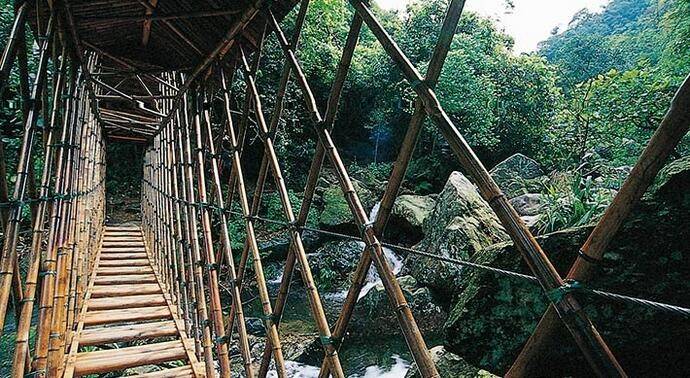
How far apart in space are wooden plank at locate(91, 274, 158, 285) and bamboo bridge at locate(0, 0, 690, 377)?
0.05 ft

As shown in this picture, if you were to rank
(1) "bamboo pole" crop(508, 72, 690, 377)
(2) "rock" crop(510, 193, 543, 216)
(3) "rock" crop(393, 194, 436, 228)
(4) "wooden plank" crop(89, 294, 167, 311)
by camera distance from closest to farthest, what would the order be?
(1) "bamboo pole" crop(508, 72, 690, 377), (4) "wooden plank" crop(89, 294, 167, 311), (2) "rock" crop(510, 193, 543, 216), (3) "rock" crop(393, 194, 436, 228)

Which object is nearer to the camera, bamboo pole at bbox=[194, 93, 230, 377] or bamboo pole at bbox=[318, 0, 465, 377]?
bamboo pole at bbox=[318, 0, 465, 377]

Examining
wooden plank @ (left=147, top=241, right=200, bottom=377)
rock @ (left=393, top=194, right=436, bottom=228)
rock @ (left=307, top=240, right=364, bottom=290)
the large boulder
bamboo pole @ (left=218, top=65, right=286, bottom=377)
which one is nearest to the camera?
the large boulder

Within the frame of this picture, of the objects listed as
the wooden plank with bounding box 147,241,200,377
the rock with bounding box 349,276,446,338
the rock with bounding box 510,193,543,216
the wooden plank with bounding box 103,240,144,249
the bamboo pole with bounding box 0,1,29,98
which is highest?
the bamboo pole with bounding box 0,1,29,98

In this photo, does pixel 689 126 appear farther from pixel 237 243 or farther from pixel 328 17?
pixel 328 17

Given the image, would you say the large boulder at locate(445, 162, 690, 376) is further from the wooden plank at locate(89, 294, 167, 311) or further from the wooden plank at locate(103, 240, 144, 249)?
the wooden plank at locate(103, 240, 144, 249)

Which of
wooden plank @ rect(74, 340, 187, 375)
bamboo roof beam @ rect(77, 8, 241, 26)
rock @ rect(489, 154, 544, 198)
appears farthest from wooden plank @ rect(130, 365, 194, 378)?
rock @ rect(489, 154, 544, 198)

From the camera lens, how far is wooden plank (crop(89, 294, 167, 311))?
305cm

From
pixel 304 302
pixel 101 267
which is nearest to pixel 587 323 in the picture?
pixel 101 267

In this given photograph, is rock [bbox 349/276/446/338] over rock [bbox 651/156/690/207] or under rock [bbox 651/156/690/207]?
under

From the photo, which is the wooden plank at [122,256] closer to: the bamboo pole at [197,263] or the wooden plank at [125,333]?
the wooden plank at [125,333]

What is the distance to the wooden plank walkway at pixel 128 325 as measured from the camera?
2289 mm

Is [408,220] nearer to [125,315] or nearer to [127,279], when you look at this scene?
[127,279]

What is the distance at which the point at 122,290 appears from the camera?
336cm
